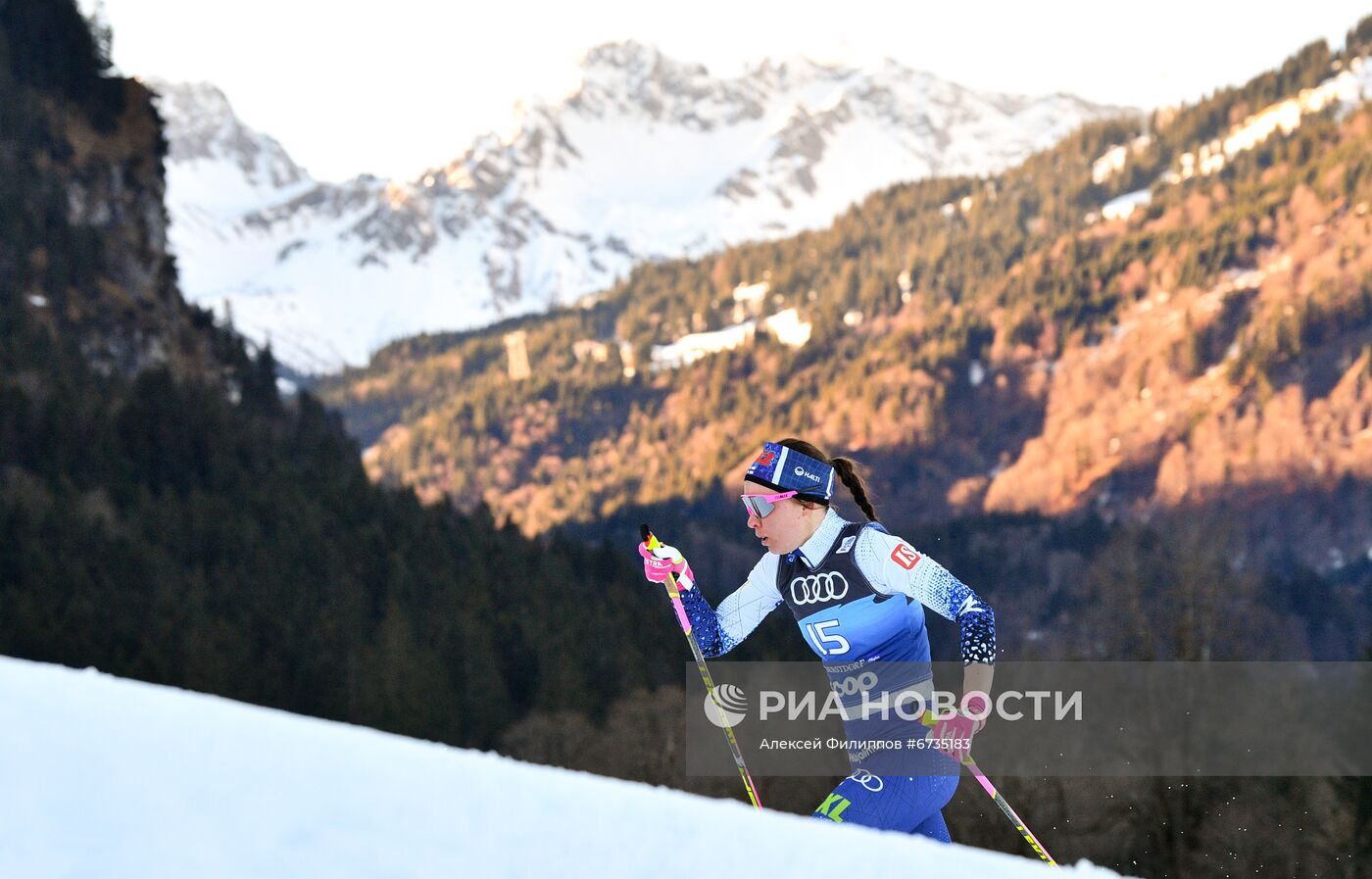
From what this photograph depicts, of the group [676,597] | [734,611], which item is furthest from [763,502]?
[676,597]

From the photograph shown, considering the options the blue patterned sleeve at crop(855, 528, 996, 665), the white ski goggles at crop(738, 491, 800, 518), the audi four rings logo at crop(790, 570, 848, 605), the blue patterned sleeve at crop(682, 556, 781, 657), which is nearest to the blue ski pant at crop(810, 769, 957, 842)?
the blue patterned sleeve at crop(855, 528, 996, 665)

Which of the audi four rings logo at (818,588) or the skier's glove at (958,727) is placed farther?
the audi four rings logo at (818,588)

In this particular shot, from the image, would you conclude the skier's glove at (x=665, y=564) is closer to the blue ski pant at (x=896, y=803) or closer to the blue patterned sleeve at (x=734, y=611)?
the blue patterned sleeve at (x=734, y=611)

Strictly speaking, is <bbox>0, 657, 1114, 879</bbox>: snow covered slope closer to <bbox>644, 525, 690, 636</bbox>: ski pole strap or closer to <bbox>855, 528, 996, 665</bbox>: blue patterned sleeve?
<bbox>855, 528, 996, 665</bbox>: blue patterned sleeve

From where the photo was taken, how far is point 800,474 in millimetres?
5617

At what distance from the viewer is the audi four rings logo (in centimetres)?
564

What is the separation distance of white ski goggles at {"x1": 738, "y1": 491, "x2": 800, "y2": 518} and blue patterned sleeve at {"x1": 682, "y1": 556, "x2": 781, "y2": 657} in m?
0.33

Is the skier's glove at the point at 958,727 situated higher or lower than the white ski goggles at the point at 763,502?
lower

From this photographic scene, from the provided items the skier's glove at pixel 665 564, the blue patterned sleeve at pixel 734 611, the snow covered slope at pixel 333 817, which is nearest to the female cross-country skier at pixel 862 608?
the blue patterned sleeve at pixel 734 611

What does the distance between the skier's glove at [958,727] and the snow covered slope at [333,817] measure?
2049 millimetres

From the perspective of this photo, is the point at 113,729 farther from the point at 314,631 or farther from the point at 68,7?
the point at 68,7

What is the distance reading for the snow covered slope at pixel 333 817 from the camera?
9.52 feet

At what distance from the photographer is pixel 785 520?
18.7ft

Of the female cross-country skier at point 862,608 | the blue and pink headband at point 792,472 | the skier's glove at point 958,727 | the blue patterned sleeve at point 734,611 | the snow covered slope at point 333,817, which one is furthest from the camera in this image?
the blue patterned sleeve at point 734,611
